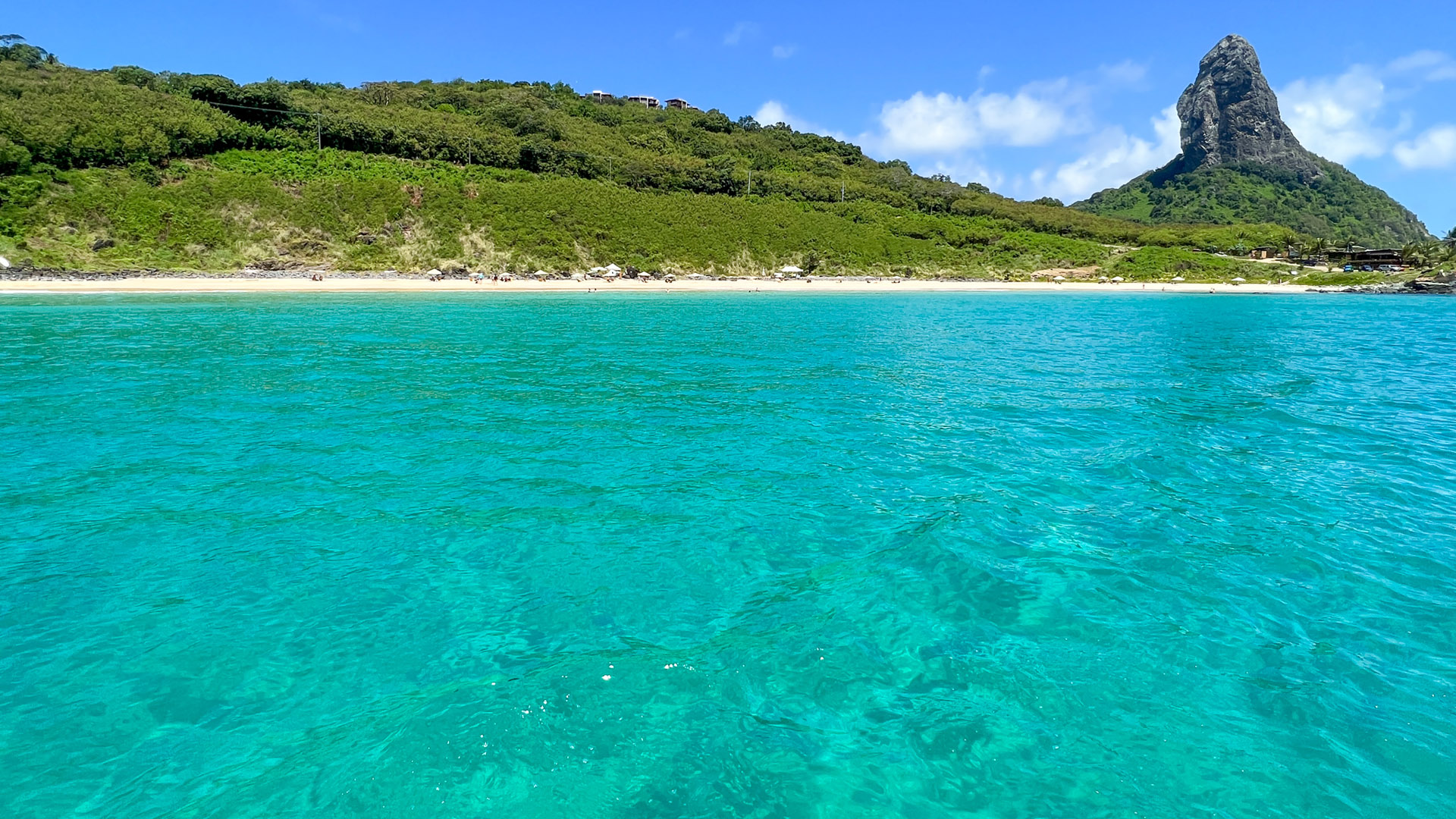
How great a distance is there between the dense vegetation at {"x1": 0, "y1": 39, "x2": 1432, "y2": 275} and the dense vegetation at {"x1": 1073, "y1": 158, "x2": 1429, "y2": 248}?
45.9 meters

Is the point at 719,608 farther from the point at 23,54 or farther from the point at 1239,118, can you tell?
the point at 1239,118

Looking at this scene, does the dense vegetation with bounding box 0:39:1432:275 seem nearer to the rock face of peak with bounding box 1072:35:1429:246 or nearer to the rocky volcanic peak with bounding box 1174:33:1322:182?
the rock face of peak with bounding box 1072:35:1429:246

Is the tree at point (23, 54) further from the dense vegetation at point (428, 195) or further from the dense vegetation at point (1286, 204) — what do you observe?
the dense vegetation at point (1286, 204)

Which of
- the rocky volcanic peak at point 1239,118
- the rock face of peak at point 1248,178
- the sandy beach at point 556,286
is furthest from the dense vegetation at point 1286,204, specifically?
the sandy beach at point 556,286

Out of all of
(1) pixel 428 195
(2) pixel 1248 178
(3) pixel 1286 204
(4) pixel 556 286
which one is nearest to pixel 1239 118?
(2) pixel 1248 178

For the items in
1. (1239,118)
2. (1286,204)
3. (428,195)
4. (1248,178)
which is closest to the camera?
(428,195)

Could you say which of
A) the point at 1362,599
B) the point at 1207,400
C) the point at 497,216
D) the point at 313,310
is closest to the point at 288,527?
the point at 1362,599

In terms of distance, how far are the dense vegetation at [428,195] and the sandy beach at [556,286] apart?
3983mm

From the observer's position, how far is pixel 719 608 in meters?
6.30

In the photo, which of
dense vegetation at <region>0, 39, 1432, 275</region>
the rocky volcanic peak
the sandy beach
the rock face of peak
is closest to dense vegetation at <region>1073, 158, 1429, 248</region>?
the rock face of peak

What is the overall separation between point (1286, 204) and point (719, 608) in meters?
200

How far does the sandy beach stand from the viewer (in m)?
45.3

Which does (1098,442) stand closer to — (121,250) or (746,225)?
(121,250)

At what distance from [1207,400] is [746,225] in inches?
2829
